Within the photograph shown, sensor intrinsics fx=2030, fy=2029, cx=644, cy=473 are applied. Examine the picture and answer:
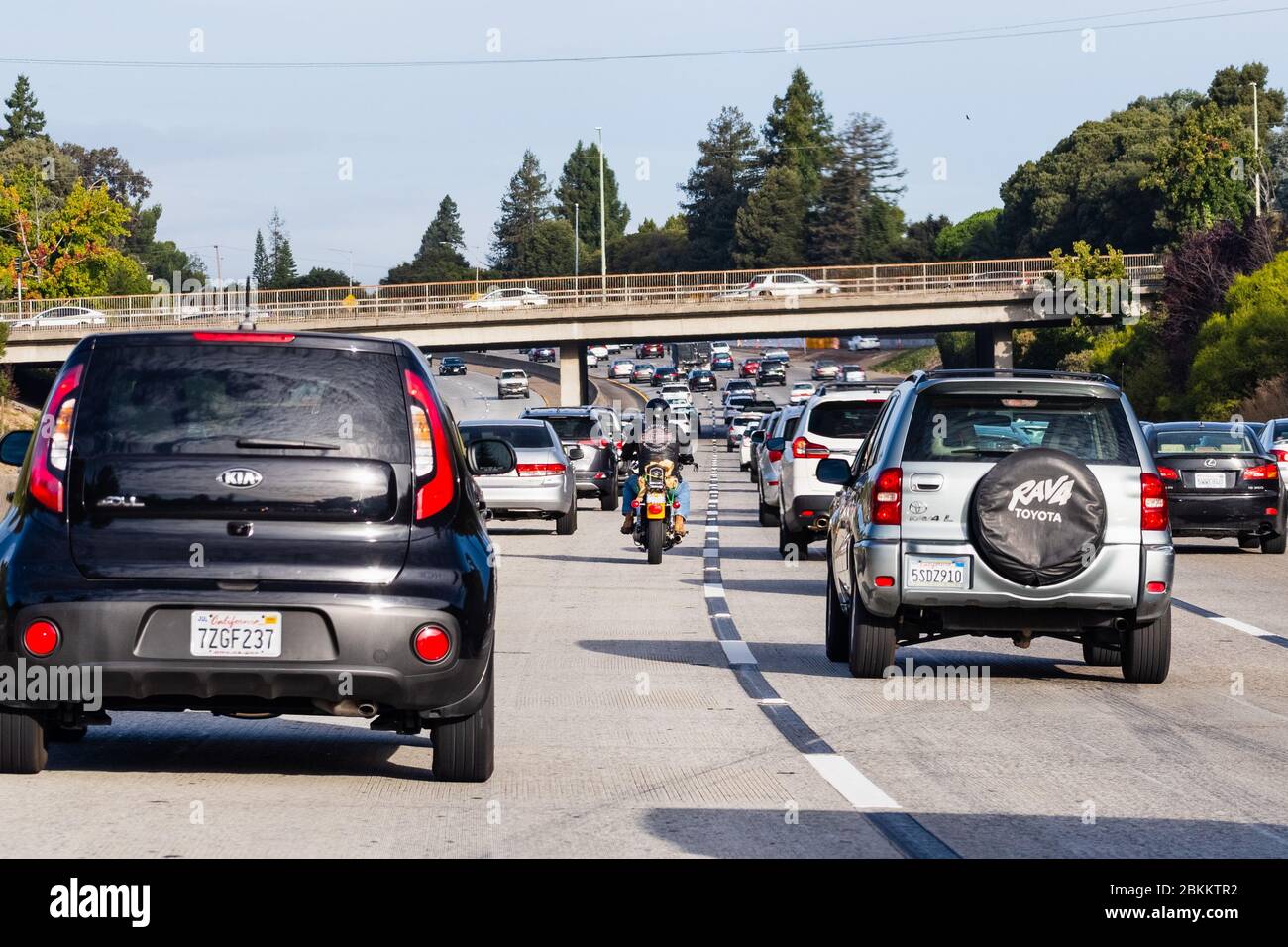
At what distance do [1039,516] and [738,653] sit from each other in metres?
3.18

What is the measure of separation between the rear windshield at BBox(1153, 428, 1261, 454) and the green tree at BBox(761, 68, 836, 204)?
149584mm

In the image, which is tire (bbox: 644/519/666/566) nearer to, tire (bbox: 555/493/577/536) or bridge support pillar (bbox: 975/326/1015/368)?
tire (bbox: 555/493/577/536)

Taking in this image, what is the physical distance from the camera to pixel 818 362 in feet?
433

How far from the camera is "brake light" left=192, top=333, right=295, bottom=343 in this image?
26.7 feet

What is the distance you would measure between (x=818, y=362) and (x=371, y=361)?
408 ft

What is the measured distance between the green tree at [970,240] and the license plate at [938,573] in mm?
128405

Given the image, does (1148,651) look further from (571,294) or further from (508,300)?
(571,294)

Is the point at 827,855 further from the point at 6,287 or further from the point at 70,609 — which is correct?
the point at 6,287

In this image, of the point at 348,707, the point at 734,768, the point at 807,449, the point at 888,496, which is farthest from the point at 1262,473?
the point at 348,707

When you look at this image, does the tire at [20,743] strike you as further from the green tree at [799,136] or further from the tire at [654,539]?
the green tree at [799,136]

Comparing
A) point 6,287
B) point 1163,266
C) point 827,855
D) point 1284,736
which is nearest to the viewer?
point 827,855

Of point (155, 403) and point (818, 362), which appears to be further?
Answer: point (818, 362)

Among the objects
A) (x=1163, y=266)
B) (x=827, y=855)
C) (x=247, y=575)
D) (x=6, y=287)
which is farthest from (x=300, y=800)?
(x=6, y=287)

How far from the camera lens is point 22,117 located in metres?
168
